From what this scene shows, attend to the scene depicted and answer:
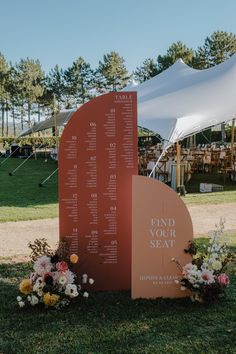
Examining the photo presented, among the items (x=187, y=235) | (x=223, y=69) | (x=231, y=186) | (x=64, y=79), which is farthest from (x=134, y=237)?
(x=64, y=79)

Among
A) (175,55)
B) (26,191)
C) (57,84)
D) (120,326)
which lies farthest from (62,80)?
(120,326)

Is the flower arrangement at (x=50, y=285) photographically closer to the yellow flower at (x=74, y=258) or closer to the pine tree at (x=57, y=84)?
the yellow flower at (x=74, y=258)

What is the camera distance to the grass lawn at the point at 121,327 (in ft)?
11.7

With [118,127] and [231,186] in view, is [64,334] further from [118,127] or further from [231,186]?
[231,186]

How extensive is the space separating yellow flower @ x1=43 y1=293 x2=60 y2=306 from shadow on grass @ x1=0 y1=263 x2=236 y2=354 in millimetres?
82

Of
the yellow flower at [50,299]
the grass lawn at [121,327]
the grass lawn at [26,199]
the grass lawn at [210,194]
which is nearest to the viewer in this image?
the grass lawn at [121,327]

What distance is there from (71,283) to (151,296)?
82 centimetres

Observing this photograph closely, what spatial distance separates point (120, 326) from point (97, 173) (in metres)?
1.64

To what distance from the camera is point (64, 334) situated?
382 centimetres

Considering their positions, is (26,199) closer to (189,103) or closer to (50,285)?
(189,103)

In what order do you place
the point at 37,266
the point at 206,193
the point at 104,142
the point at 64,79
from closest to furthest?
the point at 37,266
the point at 104,142
the point at 206,193
the point at 64,79

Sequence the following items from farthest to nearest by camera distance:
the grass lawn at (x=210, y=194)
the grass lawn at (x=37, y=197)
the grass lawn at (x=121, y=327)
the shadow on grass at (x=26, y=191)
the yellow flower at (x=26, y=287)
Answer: the shadow on grass at (x=26, y=191) → the grass lawn at (x=210, y=194) → the grass lawn at (x=37, y=197) → the yellow flower at (x=26, y=287) → the grass lawn at (x=121, y=327)

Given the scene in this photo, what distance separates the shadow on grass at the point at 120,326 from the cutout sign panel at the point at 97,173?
0.65 m

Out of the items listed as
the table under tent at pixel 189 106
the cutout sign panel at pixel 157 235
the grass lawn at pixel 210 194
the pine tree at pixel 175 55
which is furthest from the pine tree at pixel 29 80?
the cutout sign panel at pixel 157 235
